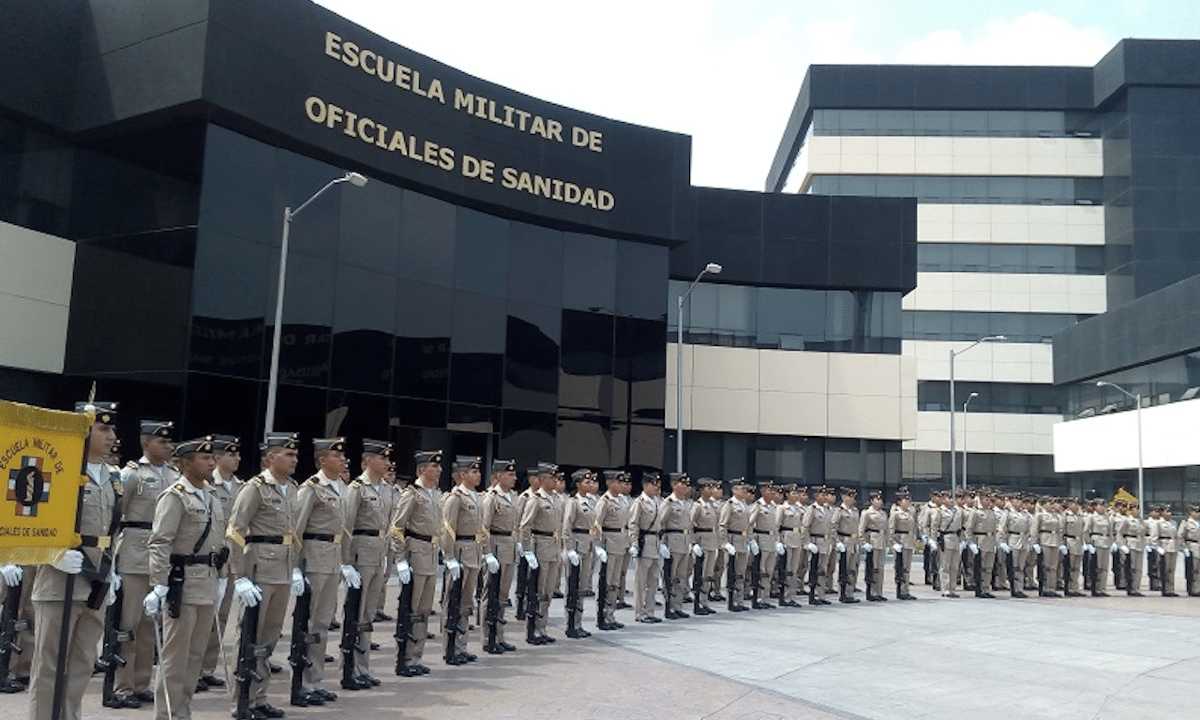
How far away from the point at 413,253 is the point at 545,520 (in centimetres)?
1244

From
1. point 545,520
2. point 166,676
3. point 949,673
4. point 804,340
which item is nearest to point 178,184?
point 545,520

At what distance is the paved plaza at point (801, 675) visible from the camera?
982cm

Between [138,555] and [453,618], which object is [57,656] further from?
[453,618]

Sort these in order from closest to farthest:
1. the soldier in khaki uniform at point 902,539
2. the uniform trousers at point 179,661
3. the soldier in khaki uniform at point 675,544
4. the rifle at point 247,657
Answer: the uniform trousers at point 179,661
the rifle at point 247,657
the soldier in khaki uniform at point 675,544
the soldier in khaki uniform at point 902,539

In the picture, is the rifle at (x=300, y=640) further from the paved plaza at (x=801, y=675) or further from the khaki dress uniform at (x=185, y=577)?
the khaki dress uniform at (x=185, y=577)

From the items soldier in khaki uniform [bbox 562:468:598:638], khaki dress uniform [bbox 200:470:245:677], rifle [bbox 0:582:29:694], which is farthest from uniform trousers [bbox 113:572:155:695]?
soldier in khaki uniform [bbox 562:468:598:638]

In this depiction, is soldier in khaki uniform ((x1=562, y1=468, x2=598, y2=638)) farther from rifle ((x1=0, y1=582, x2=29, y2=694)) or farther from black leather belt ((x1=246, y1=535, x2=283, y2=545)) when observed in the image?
Answer: rifle ((x1=0, y1=582, x2=29, y2=694))

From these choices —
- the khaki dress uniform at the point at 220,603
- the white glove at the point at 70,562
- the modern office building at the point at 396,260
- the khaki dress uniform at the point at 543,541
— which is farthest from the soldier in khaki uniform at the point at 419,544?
the modern office building at the point at 396,260

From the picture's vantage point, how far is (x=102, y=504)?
8766 mm

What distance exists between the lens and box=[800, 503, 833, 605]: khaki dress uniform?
771 inches

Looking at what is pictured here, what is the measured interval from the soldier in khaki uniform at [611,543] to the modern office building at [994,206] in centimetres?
4875

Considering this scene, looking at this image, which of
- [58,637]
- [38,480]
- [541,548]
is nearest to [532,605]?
[541,548]

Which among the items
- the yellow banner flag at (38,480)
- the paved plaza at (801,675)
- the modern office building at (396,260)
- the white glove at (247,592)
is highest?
the modern office building at (396,260)

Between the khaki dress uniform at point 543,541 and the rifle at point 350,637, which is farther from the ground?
the khaki dress uniform at point 543,541
